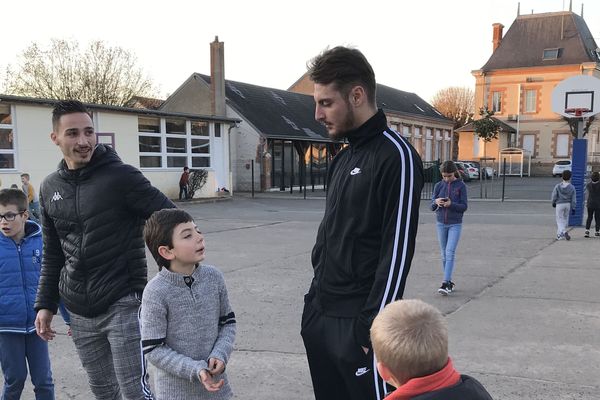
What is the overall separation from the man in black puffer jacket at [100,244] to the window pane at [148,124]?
2134 centimetres

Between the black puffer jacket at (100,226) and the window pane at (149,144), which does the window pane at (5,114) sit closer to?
the window pane at (149,144)

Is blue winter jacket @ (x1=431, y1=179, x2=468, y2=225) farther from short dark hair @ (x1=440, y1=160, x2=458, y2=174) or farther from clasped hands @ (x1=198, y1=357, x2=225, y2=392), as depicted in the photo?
clasped hands @ (x1=198, y1=357, x2=225, y2=392)

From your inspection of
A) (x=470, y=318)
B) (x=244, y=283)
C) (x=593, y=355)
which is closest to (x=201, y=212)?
(x=244, y=283)

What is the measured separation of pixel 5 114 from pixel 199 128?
376 inches

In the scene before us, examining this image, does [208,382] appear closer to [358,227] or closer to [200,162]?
[358,227]

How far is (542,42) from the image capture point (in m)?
51.9

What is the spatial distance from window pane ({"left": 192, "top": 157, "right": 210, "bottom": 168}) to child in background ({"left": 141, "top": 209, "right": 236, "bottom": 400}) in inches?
943

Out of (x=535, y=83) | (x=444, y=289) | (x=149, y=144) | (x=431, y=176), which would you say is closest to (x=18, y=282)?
(x=444, y=289)

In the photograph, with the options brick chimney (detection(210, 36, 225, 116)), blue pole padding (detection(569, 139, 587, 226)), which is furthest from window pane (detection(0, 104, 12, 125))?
blue pole padding (detection(569, 139, 587, 226))

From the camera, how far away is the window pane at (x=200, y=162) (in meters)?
26.1

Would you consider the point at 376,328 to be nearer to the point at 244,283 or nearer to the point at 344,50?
the point at 344,50

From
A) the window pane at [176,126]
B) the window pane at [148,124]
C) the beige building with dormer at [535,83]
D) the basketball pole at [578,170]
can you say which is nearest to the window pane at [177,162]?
the window pane at [176,126]

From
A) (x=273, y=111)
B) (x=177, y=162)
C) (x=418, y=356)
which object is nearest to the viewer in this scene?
(x=418, y=356)

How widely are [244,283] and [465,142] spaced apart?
1880 inches
